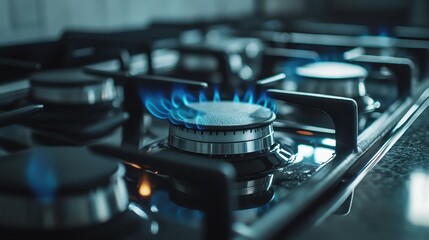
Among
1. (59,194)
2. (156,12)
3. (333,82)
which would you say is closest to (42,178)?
(59,194)

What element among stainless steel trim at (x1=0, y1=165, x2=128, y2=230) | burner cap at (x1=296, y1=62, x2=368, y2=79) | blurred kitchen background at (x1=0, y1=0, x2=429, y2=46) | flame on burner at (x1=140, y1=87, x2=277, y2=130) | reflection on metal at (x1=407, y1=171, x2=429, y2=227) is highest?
blurred kitchen background at (x1=0, y1=0, x2=429, y2=46)

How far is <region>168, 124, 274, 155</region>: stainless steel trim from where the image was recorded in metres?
0.56

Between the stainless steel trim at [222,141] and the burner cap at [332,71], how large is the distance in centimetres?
33

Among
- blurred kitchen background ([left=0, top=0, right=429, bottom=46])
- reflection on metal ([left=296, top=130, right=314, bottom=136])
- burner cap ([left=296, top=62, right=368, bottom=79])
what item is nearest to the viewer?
reflection on metal ([left=296, top=130, right=314, bottom=136])

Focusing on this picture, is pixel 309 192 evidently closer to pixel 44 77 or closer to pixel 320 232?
pixel 320 232

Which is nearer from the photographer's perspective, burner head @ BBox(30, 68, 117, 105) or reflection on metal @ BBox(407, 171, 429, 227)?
reflection on metal @ BBox(407, 171, 429, 227)

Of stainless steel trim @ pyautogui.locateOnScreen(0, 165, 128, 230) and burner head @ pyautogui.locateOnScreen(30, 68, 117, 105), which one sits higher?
burner head @ pyautogui.locateOnScreen(30, 68, 117, 105)

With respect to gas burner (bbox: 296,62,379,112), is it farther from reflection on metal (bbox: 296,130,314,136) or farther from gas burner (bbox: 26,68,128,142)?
gas burner (bbox: 26,68,128,142)

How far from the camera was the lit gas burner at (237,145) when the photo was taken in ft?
1.77

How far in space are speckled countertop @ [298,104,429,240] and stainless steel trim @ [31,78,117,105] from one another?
1.42 feet

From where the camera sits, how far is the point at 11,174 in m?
0.43

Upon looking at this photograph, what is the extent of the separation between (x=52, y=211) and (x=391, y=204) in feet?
1.10

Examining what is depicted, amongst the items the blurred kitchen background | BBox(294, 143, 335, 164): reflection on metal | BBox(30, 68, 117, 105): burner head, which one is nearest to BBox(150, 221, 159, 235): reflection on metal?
BBox(294, 143, 335, 164): reflection on metal

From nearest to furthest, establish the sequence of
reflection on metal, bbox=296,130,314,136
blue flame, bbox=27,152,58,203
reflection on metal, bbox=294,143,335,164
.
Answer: blue flame, bbox=27,152,58,203
reflection on metal, bbox=294,143,335,164
reflection on metal, bbox=296,130,314,136
